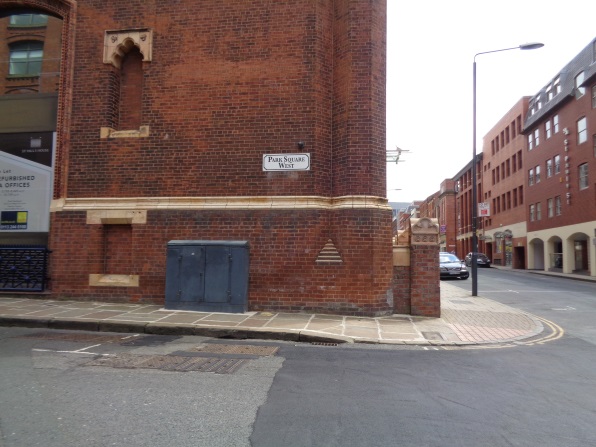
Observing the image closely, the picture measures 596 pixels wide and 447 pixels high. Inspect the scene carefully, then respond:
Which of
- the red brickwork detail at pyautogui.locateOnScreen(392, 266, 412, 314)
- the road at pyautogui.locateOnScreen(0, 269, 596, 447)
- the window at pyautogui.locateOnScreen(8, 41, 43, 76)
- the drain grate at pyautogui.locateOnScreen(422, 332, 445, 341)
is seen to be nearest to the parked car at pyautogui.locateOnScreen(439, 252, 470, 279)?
the red brickwork detail at pyautogui.locateOnScreen(392, 266, 412, 314)

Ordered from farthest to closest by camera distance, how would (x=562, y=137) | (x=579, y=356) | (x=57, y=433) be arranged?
(x=562, y=137)
(x=579, y=356)
(x=57, y=433)

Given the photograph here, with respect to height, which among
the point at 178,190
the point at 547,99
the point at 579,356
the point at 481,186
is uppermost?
the point at 547,99

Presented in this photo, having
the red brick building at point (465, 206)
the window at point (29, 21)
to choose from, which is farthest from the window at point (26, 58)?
the red brick building at point (465, 206)

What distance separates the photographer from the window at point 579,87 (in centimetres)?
3216

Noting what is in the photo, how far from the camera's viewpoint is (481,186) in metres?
61.4

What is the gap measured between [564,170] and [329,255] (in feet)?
108

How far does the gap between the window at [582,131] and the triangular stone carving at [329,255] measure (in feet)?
99.3

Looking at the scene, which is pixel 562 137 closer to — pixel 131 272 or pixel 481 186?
pixel 481 186

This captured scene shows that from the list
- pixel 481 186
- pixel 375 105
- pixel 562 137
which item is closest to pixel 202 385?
A: pixel 375 105

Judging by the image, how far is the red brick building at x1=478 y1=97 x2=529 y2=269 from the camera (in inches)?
1821

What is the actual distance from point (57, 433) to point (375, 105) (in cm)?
888

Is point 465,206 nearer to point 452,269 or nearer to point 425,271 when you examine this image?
point 452,269

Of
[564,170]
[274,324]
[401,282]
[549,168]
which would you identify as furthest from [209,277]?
[549,168]

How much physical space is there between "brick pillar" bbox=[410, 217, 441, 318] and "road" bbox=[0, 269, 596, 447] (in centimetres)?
284
